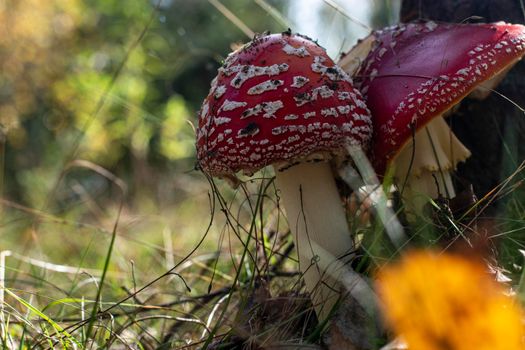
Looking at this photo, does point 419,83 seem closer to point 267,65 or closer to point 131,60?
point 267,65

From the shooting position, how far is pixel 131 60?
9531 mm

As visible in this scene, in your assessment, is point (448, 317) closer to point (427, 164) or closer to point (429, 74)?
point (429, 74)

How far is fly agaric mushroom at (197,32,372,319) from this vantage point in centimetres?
156

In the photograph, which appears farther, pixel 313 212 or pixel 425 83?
pixel 313 212

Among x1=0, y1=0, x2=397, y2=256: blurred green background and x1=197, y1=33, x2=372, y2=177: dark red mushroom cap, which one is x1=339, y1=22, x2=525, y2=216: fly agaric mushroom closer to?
x1=197, y1=33, x2=372, y2=177: dark red mushroom cap

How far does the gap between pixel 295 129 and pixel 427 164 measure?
24.7 inches

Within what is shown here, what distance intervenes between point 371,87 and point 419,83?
199mm

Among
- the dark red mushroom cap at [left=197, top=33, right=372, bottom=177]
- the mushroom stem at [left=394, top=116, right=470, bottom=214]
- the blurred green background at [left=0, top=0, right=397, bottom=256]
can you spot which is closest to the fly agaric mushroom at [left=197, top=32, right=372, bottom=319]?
the dark red mushroom cap at [left=197, top=33, right=372, bottom=177]

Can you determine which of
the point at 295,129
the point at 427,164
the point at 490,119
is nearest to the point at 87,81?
the point at 490,119

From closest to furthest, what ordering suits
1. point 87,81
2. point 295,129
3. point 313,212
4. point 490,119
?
point 295,129 → point 313,212 → point 490,119 → point 87,81

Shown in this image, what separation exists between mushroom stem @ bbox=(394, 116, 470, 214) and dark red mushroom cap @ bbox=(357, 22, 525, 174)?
18 cm

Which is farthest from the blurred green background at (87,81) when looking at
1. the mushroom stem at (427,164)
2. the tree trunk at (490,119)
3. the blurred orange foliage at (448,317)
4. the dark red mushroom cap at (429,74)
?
the blurred orange foliage at (448,317)

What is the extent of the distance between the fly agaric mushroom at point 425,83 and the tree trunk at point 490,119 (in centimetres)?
15

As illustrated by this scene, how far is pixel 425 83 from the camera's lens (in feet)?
5.43
